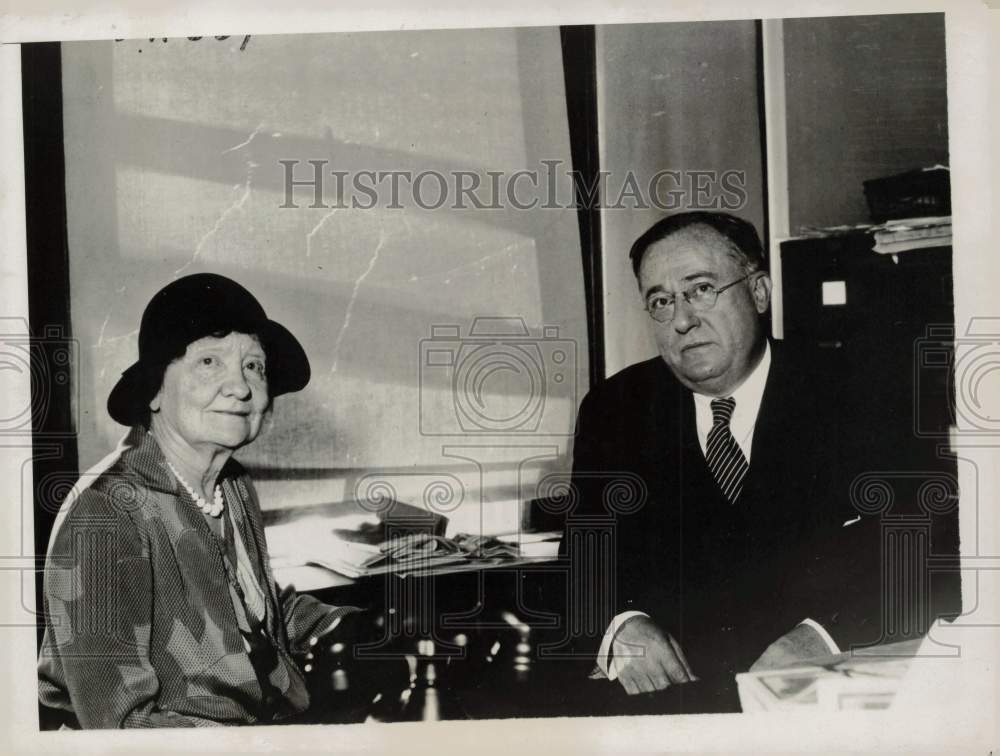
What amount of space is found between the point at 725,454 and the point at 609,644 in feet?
2.12

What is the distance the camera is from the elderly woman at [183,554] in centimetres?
282

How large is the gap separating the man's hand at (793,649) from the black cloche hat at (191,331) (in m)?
1.58

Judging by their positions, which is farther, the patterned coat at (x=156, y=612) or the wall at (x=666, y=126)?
the wall at (x=666, y=126)

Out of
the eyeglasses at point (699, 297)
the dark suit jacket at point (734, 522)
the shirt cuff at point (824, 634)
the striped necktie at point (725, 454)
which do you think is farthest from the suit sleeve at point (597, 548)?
the shirt cuff at point (824, 634)

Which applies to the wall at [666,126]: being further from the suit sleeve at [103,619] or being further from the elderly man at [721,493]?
the suit sleeve at [103,619]

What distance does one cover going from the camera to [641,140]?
9.58 ft

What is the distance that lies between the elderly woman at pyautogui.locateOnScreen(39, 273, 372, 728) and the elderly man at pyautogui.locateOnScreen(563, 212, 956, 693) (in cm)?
86

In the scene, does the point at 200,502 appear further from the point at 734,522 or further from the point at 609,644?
the point at 734,522

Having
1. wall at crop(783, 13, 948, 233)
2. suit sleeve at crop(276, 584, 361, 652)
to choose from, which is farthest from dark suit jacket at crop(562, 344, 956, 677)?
suit sleeve at crop(276, 584, 361, 652)

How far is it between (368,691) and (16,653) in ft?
3.36

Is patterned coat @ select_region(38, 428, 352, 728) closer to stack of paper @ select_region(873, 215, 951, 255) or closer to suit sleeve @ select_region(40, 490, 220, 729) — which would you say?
suit sleeve @ select_region(40, 490, 220, 729)

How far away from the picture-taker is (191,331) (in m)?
2.87

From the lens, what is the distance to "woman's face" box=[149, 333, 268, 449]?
9.34 feet

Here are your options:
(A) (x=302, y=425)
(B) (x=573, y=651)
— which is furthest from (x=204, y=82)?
(B) (x=573, y=651)
